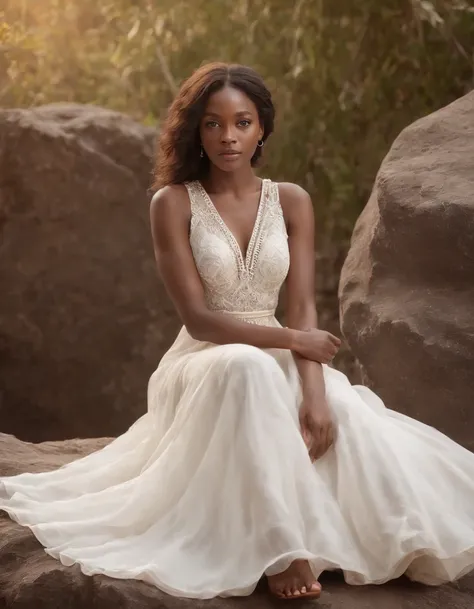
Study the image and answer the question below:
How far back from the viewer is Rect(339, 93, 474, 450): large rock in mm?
3877

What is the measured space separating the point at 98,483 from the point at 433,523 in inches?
45.7

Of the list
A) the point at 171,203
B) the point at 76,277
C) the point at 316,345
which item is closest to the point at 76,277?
the point at 76,277

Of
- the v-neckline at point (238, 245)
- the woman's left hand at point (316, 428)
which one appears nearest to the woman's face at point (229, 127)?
the v-neckline at point (238, 245)

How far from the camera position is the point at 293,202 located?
Result: 3541 millimetres

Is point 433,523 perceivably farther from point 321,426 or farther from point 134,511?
point 134,511

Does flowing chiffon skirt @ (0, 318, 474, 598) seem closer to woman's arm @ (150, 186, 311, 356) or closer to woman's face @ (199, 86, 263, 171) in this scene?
woman's arm @ (150, 186, 311, 356)

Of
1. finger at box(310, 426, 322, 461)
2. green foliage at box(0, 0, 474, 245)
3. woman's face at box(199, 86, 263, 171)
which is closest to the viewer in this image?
finger at box(310, 426, 322, 461)

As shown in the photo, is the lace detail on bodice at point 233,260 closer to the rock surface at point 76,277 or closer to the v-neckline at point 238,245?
the v-neckline at point 238,245

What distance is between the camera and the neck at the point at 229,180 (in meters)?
3.49

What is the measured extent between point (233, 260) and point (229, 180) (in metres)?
0.29

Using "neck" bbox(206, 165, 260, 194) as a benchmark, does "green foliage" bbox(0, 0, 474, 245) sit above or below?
above

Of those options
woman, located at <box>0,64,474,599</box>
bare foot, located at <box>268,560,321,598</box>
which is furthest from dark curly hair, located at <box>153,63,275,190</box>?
bare foot, located at <box>268,560,321,598</box>

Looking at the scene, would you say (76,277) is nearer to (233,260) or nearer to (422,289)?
(422,289)

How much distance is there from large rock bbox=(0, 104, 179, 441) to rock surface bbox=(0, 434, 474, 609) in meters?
2.80
